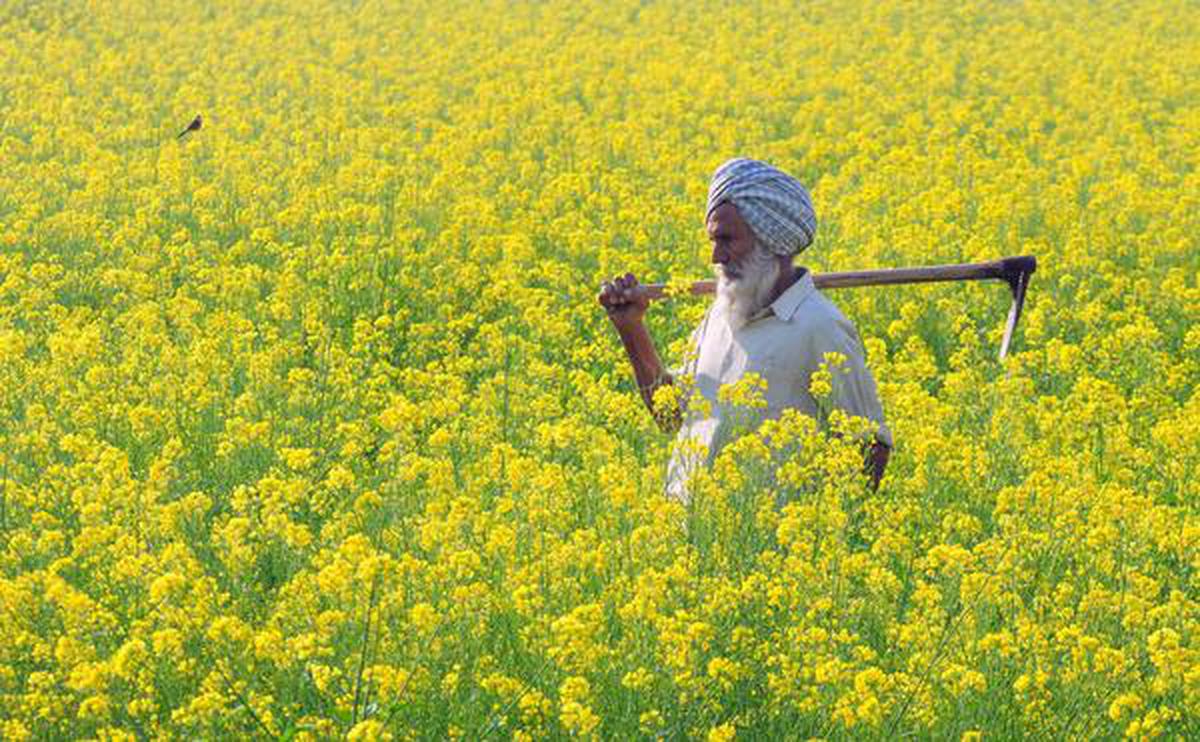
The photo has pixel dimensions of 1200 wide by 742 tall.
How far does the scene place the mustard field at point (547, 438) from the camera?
3.62m

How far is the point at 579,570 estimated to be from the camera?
4.17 m

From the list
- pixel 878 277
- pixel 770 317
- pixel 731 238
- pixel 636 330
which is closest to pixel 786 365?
pixel 770 317

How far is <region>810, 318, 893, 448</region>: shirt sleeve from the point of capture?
14.6 ft

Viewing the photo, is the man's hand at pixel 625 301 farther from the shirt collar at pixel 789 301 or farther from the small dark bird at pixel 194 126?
the small dark bird at pixel 194 126

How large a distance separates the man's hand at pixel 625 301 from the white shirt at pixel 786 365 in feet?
0.98

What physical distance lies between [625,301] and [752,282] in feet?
1.57

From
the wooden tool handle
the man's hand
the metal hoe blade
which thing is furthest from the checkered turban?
the metal hoe blade

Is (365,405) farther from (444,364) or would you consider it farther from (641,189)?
(641,189)

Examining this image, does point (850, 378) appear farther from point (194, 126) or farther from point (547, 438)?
point (194, 126)

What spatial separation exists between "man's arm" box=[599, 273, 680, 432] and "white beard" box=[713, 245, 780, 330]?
341mm

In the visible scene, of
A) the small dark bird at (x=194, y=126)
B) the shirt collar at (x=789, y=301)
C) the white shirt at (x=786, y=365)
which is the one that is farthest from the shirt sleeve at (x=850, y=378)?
the small dark bird at (x=194, y=126)

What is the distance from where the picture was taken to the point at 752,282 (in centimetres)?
456

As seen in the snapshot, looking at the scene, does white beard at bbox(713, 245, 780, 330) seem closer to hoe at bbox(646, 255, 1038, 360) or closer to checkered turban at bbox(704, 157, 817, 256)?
checkered turban at bbox(704, 157, 817, 256)

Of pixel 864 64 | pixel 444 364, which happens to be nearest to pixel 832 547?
pixel 444 364
